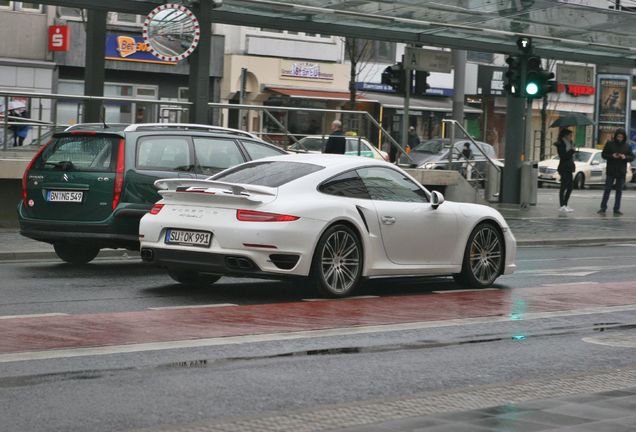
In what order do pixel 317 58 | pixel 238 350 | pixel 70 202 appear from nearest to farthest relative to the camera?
pixel 238 350 → pixel 70 202 → pixel 317 58

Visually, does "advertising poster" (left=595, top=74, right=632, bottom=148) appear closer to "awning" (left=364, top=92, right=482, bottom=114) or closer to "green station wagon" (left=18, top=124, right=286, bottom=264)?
"awning" (left=364, top=92, right=482, bottom=114)

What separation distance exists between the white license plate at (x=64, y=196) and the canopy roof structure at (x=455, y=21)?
7.12 metres

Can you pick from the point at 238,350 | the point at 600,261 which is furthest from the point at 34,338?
the point at 600,261

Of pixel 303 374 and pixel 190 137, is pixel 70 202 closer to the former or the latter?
pixel 190 137

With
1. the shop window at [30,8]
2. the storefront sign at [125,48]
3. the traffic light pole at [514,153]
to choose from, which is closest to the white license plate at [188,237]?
the traffic light pole at [514,153]

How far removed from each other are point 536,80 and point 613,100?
40276 mm

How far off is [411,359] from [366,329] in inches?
55.7

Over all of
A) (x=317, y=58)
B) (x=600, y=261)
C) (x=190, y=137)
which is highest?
(x=317, y=58)

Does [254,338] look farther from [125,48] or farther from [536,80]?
[125,48]

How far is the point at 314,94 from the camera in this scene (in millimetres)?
56375

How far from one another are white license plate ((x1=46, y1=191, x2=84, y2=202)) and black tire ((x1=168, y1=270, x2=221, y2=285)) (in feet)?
6.10

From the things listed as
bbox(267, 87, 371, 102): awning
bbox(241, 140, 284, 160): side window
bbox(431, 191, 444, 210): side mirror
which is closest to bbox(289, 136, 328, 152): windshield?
bbox(241, 140, 284, 160): side window

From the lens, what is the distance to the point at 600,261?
62.3 ft

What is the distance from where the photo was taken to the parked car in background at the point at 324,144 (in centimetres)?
2312
